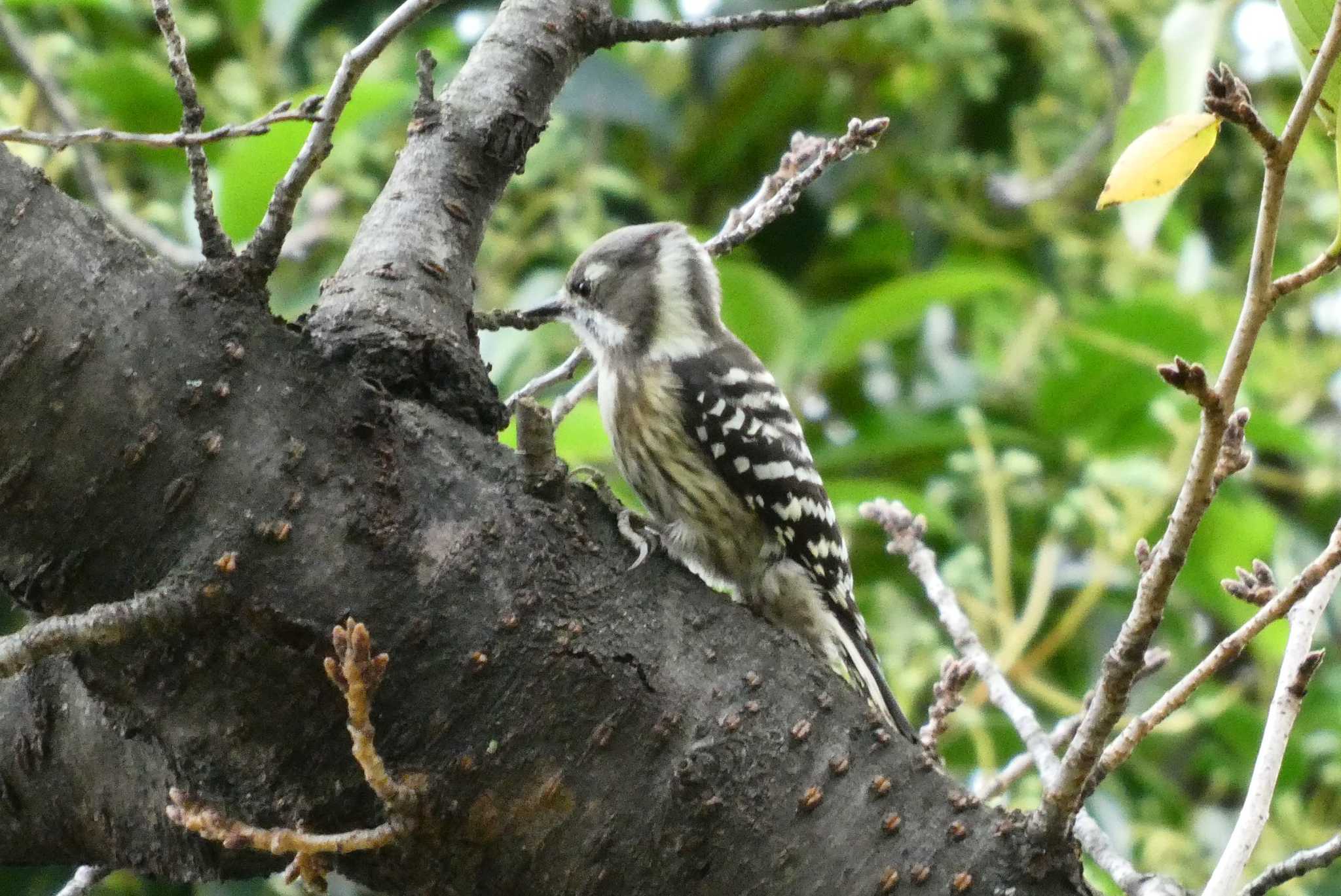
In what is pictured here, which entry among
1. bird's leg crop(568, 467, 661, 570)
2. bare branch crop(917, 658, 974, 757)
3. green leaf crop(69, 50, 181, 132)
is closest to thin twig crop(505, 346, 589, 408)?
bird's leg crop(568, 467, 661, 570)

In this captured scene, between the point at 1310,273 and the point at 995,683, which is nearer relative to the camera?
the point at 1310,273

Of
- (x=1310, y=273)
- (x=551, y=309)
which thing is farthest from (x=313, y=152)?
(x=551, y=309)

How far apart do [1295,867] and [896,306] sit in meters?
2.44

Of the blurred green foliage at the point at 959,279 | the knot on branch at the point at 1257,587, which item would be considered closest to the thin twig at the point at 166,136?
the knot on branch at the point at 1257,587

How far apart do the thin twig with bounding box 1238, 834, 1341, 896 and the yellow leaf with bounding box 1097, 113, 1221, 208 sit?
81 centimetres

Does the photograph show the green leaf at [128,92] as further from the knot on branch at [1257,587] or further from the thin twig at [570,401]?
the knot on branch at [1257,587]

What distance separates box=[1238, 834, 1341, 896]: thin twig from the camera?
5.33 feet

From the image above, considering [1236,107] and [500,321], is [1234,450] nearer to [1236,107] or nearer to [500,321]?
[1236,107]

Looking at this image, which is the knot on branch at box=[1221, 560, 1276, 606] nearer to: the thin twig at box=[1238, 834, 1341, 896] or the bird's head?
the thin twig at box=[1238, 834, 1341, 896]

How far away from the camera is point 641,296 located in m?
3.42

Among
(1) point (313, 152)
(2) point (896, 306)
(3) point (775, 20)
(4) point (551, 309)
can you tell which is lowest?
(1) point (313, 152)

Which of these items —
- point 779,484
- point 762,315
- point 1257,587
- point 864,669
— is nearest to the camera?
point 1257,587

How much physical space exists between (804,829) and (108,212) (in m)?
2.43

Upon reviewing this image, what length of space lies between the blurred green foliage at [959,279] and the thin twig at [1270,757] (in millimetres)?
1383
